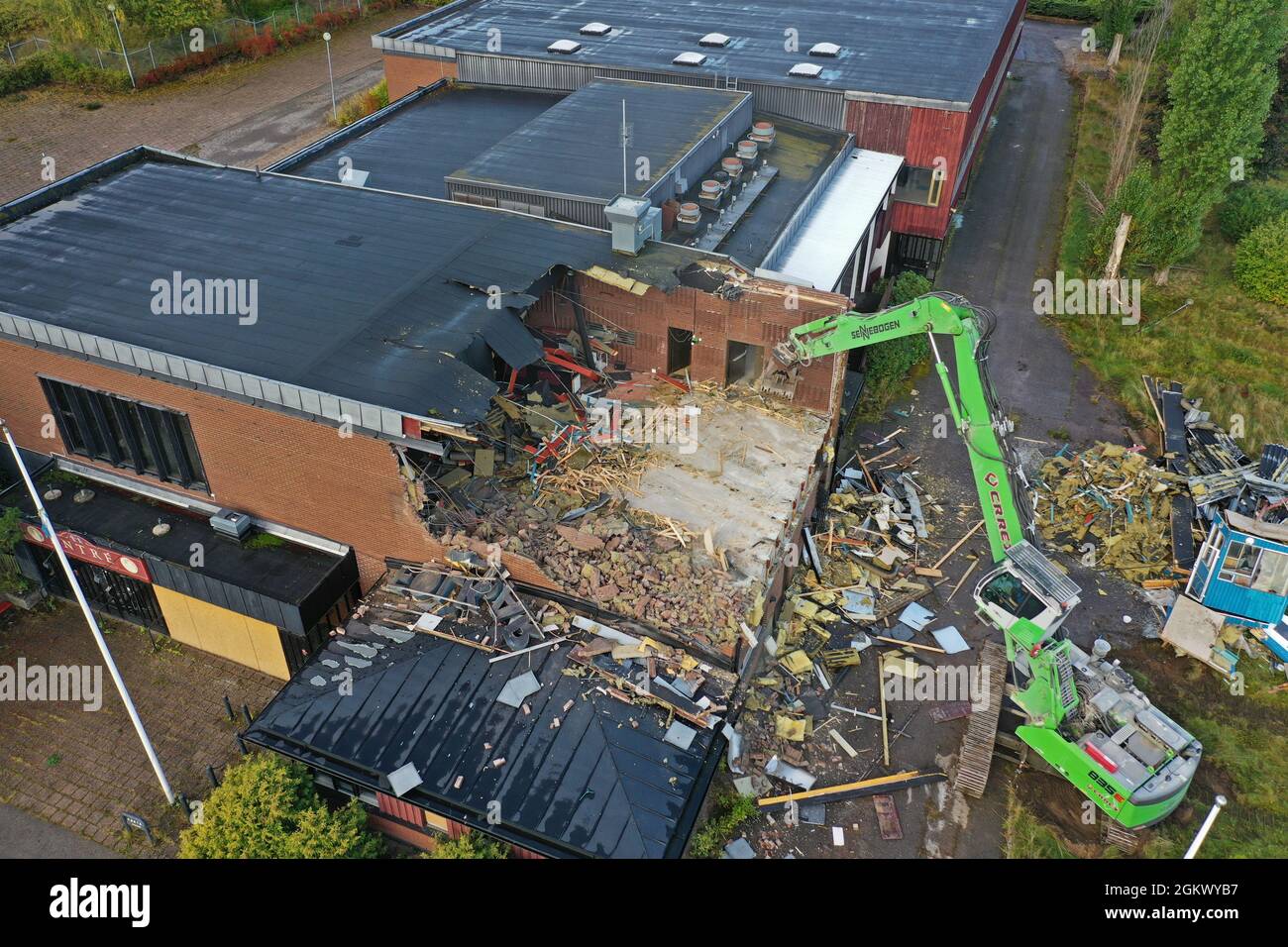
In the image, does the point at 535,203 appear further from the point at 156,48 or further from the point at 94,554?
the point at 156,48

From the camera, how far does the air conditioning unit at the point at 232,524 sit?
1021 inches

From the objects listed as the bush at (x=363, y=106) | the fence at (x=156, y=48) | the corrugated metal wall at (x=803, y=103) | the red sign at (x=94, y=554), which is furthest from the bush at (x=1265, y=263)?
the fence at (x=156, y=48)

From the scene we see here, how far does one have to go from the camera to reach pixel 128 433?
26.9 metres

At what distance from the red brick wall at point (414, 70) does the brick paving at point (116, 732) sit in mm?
30594

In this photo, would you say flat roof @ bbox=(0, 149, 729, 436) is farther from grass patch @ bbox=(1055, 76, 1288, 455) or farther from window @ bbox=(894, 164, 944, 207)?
grass patch @ bbox=(1055, 76, 1288, 455)

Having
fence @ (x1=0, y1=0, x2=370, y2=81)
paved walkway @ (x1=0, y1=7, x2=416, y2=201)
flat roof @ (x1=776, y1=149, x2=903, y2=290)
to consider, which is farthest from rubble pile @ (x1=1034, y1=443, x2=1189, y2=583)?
fence @ (x1=0, y1=0, x2=370, y2=81)

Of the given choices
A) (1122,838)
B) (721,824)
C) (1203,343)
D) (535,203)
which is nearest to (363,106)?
(535,203)

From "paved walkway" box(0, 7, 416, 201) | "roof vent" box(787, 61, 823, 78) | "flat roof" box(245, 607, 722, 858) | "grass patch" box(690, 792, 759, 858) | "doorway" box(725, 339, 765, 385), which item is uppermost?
"roof vent" box(787, 61, 823, 78)

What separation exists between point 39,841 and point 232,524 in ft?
28.4

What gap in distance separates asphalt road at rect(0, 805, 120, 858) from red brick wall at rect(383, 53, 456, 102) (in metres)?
36.4

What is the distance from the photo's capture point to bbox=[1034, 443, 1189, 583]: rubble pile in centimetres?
3033

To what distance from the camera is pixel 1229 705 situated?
85.7 feet

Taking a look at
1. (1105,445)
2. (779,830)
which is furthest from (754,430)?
(1105,445)

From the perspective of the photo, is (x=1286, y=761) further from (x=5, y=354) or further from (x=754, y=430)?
(x=5, y=354)
